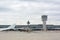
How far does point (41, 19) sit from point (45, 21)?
4.00ft

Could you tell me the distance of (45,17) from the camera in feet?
160

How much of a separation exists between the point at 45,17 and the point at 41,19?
1834 millimetres

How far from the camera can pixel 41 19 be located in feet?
165

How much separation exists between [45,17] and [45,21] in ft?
4.85

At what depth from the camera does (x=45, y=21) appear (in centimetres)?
4997
